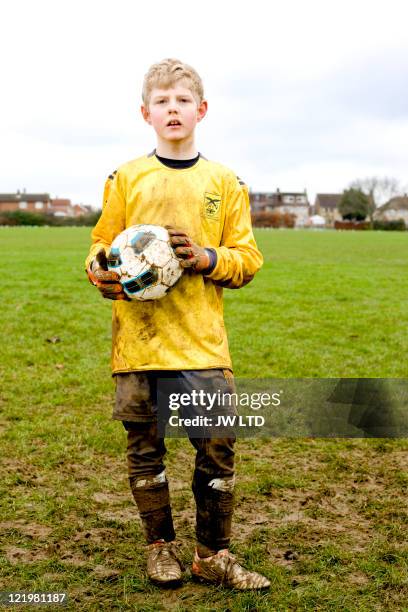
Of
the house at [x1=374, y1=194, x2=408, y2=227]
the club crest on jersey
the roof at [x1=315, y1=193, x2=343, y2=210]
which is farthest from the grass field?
the roof at [x1=315, y1=193, x2=343, y2=210]

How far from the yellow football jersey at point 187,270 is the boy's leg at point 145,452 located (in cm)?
11

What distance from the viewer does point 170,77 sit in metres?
3.31

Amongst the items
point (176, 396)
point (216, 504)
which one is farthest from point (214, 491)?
point (176, 396)

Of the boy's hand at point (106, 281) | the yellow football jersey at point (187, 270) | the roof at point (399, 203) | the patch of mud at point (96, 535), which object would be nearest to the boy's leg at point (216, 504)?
the yellow football jersey at point (187, 270)

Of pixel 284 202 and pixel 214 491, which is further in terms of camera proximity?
pixel 284 202

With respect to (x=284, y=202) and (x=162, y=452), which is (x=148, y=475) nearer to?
(x=162, y=452)

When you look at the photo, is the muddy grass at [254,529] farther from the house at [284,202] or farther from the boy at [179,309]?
the house at [284,202]

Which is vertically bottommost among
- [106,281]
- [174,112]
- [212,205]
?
[106,281]

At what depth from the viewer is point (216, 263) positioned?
3.26m

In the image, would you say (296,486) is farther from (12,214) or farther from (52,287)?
(12,214)

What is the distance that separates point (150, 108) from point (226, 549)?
225 cm

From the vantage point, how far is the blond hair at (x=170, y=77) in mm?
3309

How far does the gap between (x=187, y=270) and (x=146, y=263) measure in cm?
25

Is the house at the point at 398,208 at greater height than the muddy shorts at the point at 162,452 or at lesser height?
greater
